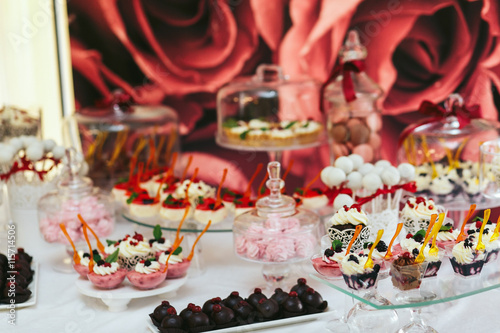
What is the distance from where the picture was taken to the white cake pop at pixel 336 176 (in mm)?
2217

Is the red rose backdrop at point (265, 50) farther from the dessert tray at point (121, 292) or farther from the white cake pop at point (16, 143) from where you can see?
the dessert tray at point (121, 292)

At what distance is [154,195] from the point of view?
2719 mm

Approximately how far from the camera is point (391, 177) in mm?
2160

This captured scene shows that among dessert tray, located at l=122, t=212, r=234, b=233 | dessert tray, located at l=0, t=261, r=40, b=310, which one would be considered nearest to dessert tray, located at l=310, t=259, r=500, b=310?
dessert tray, located at l=122, t=212, r=234, b=233

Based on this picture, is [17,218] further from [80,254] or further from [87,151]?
[80,254]

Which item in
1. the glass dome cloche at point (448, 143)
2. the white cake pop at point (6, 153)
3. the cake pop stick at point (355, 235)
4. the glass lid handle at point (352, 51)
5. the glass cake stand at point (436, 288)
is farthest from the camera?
the glass lid handle at point (352, 51)

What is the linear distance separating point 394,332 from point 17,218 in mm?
1945

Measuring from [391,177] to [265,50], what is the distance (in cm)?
184

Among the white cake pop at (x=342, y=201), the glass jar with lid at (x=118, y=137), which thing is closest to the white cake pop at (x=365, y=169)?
the white cake pop at (x=342, y=201)

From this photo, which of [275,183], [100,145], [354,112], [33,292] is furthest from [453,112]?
[33,292]

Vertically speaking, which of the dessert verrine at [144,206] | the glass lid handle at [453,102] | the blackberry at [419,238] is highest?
the glass lid handle at [453,102]

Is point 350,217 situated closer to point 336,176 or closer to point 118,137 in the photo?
point 336,176

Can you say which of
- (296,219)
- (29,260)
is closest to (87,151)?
(29,260)

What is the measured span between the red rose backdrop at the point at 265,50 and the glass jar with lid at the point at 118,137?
712mm
